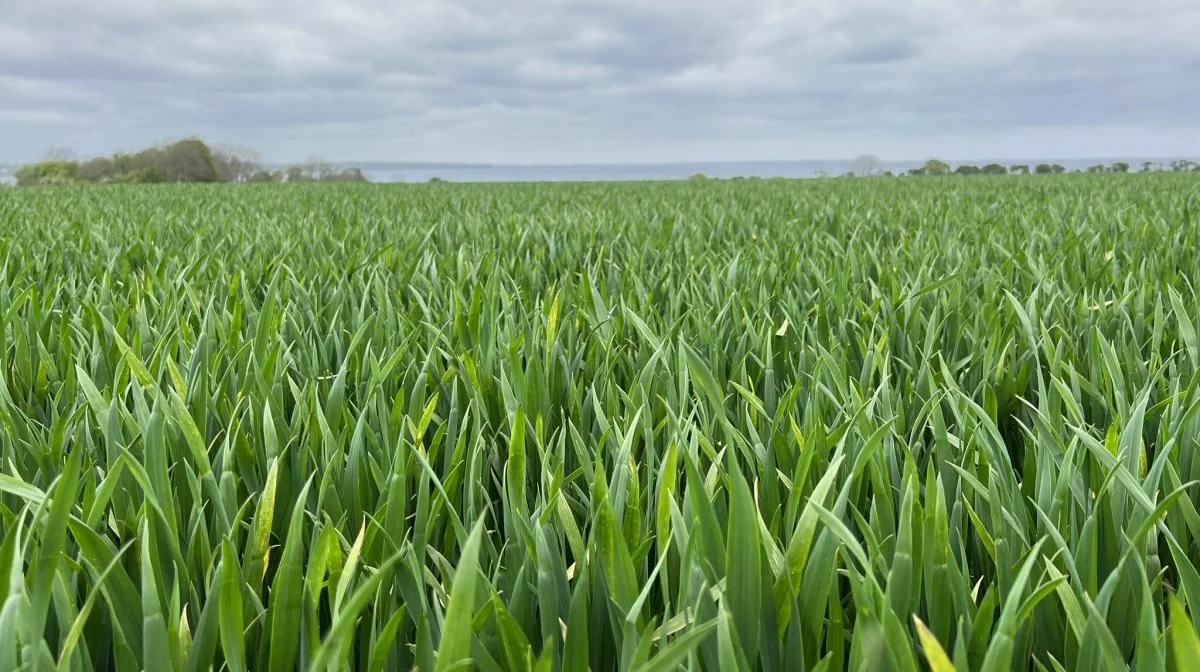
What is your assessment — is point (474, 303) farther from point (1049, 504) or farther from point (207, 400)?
point (1049, 504)

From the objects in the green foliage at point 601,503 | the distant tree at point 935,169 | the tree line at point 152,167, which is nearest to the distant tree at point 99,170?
the tree line at point 152,167

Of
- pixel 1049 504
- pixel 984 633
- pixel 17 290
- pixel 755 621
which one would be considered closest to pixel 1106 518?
pixel 1049 504

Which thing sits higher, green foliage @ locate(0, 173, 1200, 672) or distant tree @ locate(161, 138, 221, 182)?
distant tree @ locate(161, 138, 221, 182)

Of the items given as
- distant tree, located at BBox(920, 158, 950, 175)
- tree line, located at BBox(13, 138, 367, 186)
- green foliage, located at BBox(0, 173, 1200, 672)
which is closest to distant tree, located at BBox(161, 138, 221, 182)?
tree line, located at BBox(13, 138, 367, 186)

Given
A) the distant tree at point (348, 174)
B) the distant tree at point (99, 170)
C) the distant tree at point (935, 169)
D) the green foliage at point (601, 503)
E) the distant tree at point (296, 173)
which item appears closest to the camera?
the green foliage at point (601, 503)

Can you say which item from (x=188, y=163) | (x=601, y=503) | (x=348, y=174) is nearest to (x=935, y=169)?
(x=348, y=174)

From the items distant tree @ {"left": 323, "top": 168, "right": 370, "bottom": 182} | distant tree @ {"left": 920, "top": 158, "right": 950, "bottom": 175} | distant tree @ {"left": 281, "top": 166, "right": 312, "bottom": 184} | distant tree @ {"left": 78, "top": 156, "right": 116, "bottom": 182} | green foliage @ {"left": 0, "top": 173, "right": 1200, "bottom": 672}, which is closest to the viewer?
green foliage @ {"left": 0, "top": 173, "right": 1200, "bottom": 672}

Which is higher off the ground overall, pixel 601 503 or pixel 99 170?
pixel 99 170

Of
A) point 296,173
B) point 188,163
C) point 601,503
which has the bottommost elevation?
point 601,503

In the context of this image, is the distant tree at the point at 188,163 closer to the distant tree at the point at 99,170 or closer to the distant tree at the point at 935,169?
the distant tree at the point at 99,170

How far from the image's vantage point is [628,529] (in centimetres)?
68

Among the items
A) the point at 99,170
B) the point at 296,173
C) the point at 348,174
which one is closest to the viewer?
the point at 296,173

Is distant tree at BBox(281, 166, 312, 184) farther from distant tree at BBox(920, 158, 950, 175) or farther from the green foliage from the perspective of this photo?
the green foliage

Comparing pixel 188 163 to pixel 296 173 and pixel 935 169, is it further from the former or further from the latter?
pixel 935 169
